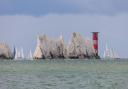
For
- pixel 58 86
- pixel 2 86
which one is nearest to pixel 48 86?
pixel 58 86

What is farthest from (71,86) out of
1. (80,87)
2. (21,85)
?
(21,85)

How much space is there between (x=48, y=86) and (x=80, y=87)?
2.97 meters

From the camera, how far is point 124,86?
51375 mm

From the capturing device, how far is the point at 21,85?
52688 millimetres

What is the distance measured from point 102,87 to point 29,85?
667 centimetres

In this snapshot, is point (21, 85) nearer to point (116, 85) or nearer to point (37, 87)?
point (37, 87)

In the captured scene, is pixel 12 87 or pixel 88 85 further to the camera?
pixel 88 85

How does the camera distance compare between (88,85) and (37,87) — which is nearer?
(37,87)

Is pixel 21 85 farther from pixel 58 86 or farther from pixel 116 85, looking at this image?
pixel 116 85

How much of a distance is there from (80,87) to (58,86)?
7.08 ft

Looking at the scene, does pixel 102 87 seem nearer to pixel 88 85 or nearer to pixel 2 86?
pixel 88 85

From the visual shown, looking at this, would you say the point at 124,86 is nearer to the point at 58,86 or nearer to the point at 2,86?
the point at 58,86

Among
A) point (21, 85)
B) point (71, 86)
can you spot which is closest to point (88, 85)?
point (71, 86)

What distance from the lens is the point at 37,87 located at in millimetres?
50344
